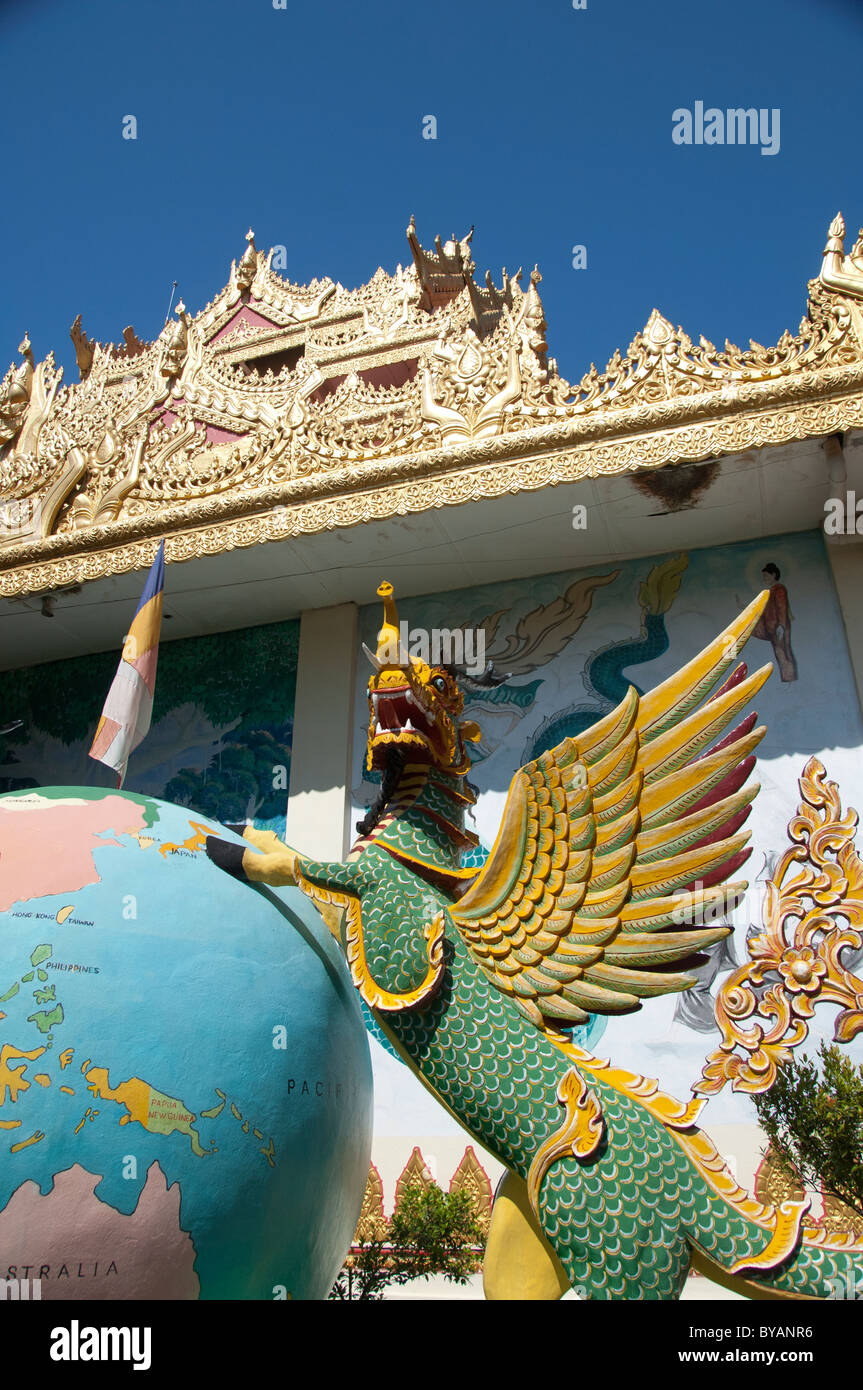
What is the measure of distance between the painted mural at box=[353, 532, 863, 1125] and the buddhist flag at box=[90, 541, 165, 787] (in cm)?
190

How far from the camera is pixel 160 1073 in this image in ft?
7.30

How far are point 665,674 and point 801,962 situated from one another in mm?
2998

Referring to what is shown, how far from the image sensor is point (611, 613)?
6.76m

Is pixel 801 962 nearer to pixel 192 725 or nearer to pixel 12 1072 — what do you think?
pixel 12 1072

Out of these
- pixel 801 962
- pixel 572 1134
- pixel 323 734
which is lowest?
pixel 572 1134

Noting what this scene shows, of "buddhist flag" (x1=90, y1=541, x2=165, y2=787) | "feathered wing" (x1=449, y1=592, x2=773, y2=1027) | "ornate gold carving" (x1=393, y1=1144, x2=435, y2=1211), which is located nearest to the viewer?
"feathered wing" (x1=449, y1=592, x2=773, y2=1027)

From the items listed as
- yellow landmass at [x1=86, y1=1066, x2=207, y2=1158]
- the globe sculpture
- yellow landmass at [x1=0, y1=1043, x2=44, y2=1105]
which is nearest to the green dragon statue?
the globe sculpture

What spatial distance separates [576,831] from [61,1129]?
1534mm

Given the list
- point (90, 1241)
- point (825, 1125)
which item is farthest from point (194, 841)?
point (825, 1125)

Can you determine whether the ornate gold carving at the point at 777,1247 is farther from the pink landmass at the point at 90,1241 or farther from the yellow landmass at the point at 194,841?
the yellow landmass at the point at 194,841

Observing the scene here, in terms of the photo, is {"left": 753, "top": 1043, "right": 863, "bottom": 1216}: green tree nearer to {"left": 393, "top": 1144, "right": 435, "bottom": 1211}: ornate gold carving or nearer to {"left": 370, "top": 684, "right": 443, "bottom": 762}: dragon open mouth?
{"left": 393, "top": 1144, "right": 435, "bottom": 1211}: ornate gold carving

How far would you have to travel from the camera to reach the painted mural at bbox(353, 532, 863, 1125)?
5.67 m
